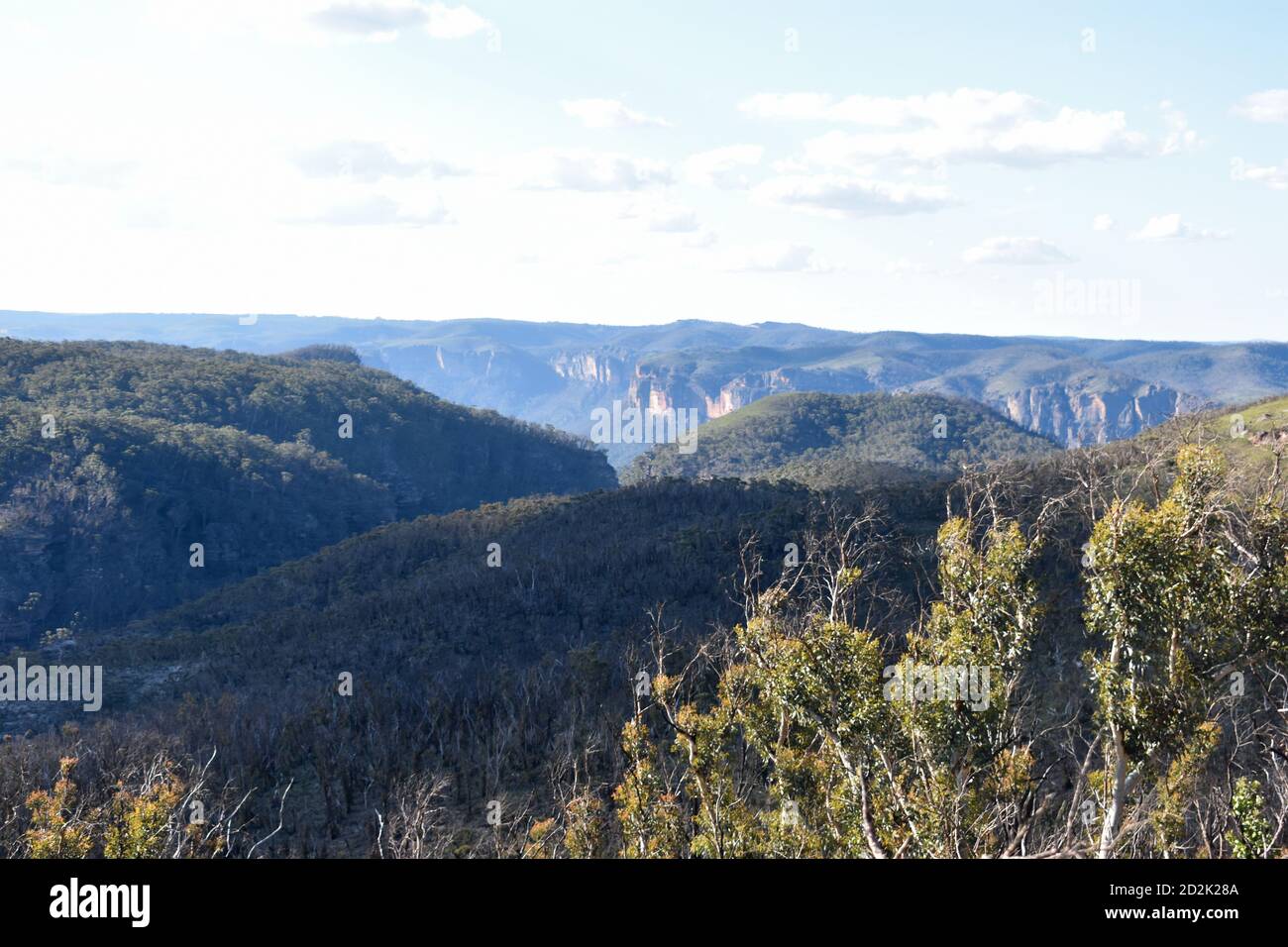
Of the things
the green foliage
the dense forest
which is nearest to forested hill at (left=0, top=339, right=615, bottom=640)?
the dense forest

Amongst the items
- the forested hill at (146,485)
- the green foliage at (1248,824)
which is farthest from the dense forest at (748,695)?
the forested hill at (146,485)

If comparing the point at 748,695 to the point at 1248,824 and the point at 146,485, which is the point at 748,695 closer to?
the point at 1248,824

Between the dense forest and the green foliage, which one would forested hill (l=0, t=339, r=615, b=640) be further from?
the green foliage

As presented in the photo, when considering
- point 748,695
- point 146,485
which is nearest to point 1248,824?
point 748,695

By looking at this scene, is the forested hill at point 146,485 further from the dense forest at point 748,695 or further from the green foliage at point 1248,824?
the green foliage at point 1248,824

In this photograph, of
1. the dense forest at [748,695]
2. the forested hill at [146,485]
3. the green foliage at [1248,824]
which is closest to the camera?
the green foliage at [1248,824]

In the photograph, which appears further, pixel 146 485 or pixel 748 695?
pixel 146 485
